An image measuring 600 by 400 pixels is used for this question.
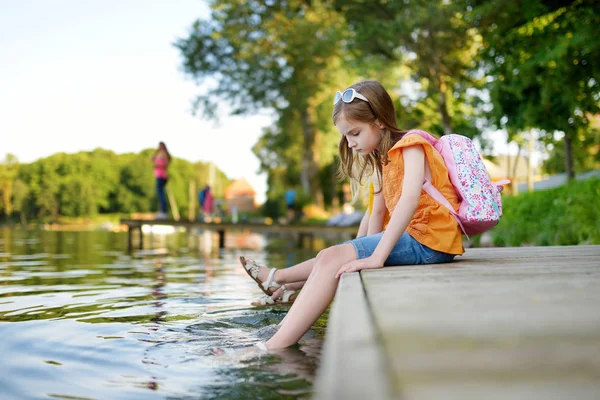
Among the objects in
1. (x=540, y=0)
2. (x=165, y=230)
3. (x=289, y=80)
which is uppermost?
(x=289, y=80)

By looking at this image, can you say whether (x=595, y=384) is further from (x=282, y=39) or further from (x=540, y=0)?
(x=282, y=39)

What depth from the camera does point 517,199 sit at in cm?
1297

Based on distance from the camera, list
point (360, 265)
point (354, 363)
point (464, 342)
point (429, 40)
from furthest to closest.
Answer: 1. point (429, 40)
2. point (360, 265)
3. point (464, 342)
4. point (354, 363)

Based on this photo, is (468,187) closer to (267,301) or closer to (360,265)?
(360,265)

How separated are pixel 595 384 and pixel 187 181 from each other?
118433 millimetres

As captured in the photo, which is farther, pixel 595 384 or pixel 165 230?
pixel 165 230

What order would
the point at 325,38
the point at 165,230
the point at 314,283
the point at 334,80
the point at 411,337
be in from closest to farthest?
the point at 411,337 < the point at 314,283 < the point at 325,38 < the point at 334,80 < the point at 165,230

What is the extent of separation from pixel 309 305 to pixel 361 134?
3.53 feet

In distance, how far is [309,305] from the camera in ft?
10.7

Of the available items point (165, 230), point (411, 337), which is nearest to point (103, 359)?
point (411, 337)

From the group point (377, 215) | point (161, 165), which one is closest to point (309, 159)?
point (161, 165)

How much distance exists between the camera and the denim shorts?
12.0ft

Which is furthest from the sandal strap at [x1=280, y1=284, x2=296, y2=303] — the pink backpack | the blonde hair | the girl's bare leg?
the pink backpack

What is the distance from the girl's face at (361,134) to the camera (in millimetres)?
3789
